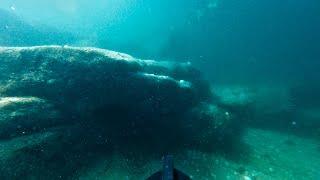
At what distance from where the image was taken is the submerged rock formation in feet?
34.7

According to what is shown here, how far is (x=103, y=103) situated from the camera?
1191 cm

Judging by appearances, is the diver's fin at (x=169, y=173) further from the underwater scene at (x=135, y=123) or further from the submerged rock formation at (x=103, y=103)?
the submerged rock formation at (x=103, y=103)

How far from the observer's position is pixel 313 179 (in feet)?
38.0

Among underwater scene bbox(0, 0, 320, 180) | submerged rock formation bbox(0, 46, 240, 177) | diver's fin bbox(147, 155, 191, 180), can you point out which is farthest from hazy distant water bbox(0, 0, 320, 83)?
diver's fin bbox(147, 155, 191, 180)

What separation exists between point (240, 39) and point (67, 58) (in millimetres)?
23302

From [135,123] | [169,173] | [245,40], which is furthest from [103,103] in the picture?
[245,40]

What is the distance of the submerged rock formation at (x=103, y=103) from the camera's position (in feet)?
34.7

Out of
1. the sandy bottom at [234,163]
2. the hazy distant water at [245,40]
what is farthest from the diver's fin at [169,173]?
the hazy distant water at [245,40]

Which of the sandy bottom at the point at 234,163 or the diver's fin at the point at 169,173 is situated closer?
the diver's fin at the point at 169,173

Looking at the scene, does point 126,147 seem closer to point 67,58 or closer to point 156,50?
point 67,58

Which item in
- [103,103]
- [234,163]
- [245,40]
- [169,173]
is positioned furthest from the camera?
[245,40]

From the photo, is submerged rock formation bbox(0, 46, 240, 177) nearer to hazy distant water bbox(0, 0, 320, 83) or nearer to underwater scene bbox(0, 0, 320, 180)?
underwater scene bbox(0, 0, 320, 180)

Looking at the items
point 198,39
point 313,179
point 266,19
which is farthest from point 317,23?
point 313,179

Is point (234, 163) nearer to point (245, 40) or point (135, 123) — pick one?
point (135, 123)
